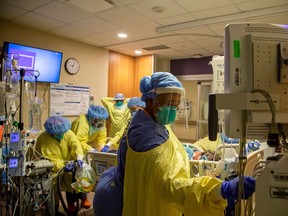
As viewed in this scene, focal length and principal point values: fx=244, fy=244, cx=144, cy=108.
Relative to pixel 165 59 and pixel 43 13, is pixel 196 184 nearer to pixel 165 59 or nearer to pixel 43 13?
pixel 43 13

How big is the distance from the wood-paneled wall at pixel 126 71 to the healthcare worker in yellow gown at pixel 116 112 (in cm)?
73

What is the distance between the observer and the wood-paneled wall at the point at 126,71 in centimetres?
535

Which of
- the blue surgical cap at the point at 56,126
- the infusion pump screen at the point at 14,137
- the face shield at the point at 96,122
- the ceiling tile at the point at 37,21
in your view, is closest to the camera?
the infusion pump screen at the point at 14,137

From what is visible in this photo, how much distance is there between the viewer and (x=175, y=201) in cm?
107

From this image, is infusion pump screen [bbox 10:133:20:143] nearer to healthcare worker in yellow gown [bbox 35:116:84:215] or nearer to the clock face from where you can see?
healthcare worker in yellow gown [bbox 35:116:84:215]

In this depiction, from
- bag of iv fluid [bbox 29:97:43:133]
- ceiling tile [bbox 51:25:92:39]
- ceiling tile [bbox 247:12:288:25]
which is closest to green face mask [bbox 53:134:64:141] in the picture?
bag of iv fluid [bbox 29:97:43:133]

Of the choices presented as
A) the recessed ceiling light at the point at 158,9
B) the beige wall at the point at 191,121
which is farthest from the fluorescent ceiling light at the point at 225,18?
the beige wall at the point at 191,121

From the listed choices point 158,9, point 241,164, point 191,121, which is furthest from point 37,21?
point 191,121

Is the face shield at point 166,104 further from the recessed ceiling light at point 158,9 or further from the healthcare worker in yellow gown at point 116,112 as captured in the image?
the healthcare worker in yellow gown at point 116,112

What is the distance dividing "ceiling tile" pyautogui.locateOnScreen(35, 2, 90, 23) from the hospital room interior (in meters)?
0.03

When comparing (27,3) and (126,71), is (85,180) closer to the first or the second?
(27,3)

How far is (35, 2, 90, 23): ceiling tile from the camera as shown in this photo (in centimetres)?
294

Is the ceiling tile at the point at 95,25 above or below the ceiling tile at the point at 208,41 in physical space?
below

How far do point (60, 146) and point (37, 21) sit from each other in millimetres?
1851
